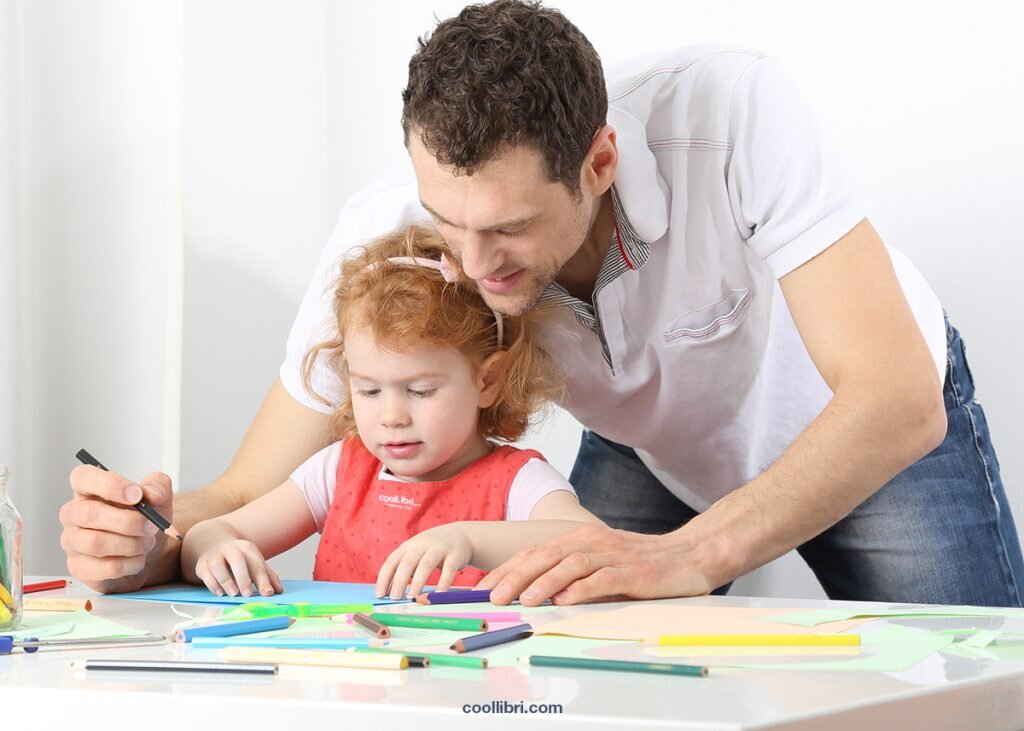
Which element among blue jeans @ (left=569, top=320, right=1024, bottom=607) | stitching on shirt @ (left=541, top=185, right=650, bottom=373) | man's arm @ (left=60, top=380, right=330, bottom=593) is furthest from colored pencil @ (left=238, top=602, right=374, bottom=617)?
blue jeans @ (left=569, top=320, right=1024, bottom=607)

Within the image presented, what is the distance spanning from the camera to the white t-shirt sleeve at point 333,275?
1.44m

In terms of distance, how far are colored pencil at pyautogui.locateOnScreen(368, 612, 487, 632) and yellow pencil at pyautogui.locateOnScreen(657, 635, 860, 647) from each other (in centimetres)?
13

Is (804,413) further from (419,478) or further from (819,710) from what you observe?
(819,710)

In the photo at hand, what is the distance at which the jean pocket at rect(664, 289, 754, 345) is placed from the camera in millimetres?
1371

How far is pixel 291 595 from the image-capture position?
1.01 metres

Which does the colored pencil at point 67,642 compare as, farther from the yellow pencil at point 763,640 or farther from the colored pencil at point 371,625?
the yellow pencil at point 763,640

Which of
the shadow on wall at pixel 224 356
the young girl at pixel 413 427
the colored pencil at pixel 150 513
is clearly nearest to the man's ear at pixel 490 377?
the young girl at pixel 413 427

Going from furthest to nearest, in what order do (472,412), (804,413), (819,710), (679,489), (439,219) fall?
(679,489) → (804,413) → (472,412) → (439,219) → (819,710)

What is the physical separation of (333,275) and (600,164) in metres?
0.40

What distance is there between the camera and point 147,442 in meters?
1.81

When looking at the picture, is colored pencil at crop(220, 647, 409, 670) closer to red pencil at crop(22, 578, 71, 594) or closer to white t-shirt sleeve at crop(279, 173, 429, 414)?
red pencil at crop(22, 578, 71, 594)

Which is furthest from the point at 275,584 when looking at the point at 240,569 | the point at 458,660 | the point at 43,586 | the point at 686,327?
the point at 686,327

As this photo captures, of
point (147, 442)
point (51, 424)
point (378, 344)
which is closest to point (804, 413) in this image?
point (378, 344)

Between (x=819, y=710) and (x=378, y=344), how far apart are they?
2.75ft
